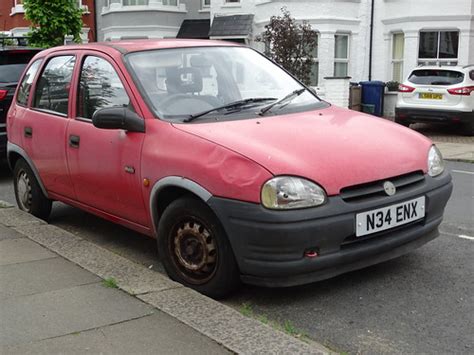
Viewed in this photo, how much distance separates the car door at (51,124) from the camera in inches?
227

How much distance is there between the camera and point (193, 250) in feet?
14.2

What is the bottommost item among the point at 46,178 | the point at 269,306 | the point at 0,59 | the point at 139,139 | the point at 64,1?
the point at 269,306

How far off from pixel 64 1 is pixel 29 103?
12119 mm

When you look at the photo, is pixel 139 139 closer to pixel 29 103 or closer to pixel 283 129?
pixel 283 129

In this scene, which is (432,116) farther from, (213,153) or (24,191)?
(213,153)

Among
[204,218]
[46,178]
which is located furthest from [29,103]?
[204,218]

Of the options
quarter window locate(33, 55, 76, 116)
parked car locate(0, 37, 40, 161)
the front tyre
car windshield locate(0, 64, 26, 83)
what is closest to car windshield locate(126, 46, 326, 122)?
the front tyre

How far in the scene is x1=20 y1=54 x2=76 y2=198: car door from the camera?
576 centimetres

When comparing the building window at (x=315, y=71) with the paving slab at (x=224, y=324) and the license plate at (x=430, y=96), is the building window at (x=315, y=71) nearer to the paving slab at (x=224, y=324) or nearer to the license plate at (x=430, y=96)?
the license plate at (x=430, y=96)

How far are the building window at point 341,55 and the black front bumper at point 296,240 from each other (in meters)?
17.8

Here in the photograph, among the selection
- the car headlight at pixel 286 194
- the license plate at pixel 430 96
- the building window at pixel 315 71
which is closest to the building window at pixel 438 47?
the building window at pixel 315 71

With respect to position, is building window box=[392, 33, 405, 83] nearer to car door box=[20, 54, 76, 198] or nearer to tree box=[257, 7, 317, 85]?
tree box=[257, 7, 317, 85]

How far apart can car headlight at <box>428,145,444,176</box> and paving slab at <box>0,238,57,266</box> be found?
2.93 meters

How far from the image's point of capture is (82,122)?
5.46 meters
